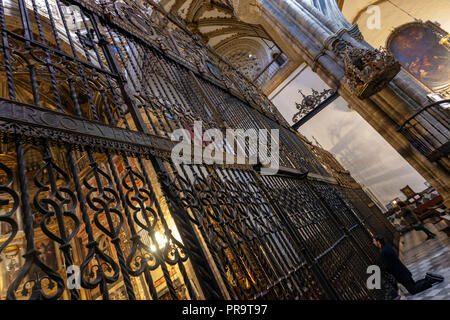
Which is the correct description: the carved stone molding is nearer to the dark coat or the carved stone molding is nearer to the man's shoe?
the dark coat

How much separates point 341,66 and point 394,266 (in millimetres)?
4787

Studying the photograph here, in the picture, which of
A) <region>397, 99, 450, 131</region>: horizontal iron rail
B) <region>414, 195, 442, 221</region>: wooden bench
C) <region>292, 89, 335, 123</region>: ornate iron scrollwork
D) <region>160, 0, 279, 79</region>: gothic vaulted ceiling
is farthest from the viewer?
<region>160, 0, 279, 79</region>: gothic vaulted ceiling

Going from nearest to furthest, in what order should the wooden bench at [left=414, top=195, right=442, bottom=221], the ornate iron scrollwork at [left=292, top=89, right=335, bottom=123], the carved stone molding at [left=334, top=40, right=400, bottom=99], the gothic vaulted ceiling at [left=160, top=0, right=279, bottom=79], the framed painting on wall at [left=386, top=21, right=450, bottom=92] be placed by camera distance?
the carved stone molding at [left=334, top=40, right=400, bottom=99], the wooden bench at [left=414, top=195, right=442, bottom=221], the ornate iron scrollwork at [left=292, top=89, right=335, bottom=123], the framed painting on wall at [left=386, top=21, right=450, bottom=92], the gothic vaulted ceiling at [left=160, top=0, right=279, bottom=79]

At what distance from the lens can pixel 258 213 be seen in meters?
2.12

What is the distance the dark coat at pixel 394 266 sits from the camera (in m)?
3.44

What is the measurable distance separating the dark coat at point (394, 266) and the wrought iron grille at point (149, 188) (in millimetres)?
354

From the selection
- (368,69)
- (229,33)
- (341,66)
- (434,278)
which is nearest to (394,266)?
(434,278)

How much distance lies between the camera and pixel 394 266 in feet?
11.7

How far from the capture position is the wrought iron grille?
925 mm

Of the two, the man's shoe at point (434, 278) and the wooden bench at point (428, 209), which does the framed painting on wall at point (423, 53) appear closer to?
the wooden bench at point (428, 209)

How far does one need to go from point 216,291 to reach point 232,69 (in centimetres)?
517

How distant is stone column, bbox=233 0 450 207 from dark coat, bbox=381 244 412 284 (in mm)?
2161

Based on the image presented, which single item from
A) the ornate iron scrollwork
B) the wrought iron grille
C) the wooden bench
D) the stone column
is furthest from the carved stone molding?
the ornate iron scrollwork

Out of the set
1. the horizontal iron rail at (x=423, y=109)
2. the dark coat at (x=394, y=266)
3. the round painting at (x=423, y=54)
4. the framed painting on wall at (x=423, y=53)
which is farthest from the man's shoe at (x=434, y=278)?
the round painting at (x=423, y=54)
